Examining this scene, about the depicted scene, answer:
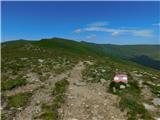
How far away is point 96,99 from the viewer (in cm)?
2128

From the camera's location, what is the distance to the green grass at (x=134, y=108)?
1827cm

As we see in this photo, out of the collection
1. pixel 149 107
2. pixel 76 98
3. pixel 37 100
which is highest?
pixel 76 98

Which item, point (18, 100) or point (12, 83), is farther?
point (12, 83)

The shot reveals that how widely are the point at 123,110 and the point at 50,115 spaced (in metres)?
5.06

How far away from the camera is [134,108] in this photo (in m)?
19.3

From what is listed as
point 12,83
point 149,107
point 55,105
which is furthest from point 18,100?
point 149,107

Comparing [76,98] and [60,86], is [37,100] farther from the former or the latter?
[60,86]

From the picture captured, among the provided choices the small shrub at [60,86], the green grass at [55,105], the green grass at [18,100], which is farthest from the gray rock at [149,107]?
the green grass at [18,100]

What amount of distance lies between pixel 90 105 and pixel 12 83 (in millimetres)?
10582

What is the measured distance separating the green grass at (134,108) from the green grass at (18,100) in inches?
294

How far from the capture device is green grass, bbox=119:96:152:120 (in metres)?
18.3

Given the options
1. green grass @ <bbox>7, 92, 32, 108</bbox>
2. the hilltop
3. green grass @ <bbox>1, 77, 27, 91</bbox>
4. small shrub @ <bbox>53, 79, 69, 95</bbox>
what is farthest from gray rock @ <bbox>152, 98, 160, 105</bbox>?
green grass @ <bbox>1, 77, 27, 91</bbox>

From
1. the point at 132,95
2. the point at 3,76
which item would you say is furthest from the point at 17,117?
the point at 3,76

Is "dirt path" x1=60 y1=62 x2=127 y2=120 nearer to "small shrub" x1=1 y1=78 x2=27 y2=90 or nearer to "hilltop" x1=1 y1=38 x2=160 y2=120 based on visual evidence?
"hilltop" x1=1 y1=38 x2=160 y2=120
